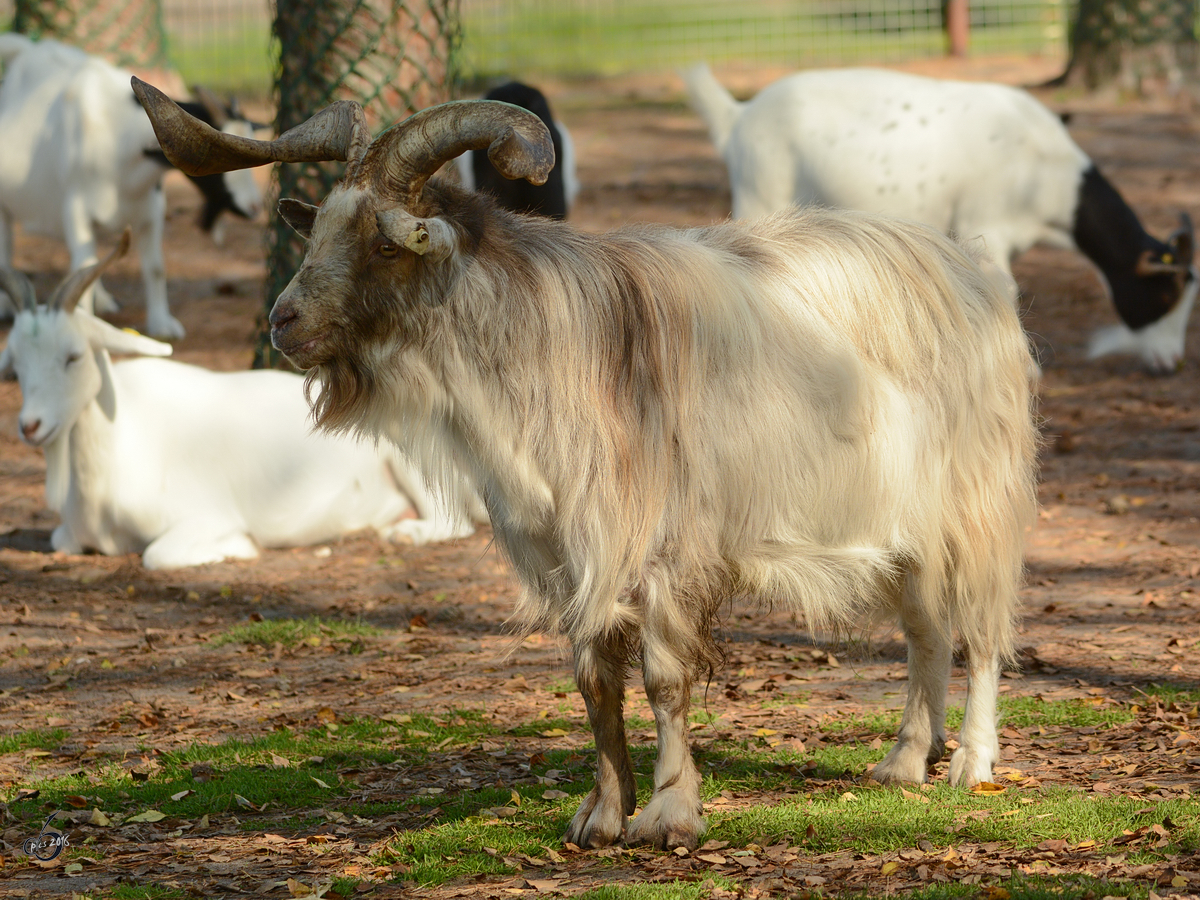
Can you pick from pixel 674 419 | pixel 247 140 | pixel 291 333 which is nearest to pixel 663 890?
pixel 674 419

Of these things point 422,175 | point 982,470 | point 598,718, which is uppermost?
point 422,175

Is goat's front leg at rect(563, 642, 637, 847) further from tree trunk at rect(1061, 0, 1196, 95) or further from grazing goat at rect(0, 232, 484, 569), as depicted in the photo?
tree trunk at rect(1061, 0, 1196, 95)

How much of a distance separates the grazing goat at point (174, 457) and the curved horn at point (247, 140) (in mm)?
3620

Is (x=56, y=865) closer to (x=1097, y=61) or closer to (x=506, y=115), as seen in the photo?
(x=506, y=115)

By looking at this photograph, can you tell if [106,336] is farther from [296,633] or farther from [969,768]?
[969,768]

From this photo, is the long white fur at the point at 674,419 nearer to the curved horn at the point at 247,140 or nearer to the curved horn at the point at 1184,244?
the curved horn at the point at 247,140

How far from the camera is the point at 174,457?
26.3 ft

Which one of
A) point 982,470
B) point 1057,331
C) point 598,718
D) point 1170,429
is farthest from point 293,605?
point 1057,331

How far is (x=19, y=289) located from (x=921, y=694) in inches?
213

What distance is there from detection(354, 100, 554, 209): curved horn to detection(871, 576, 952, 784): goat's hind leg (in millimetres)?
1894

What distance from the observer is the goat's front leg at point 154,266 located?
11.3m

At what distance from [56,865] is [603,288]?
2.27 meters

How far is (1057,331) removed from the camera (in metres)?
12.1

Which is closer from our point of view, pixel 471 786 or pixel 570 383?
pixel 570 383
